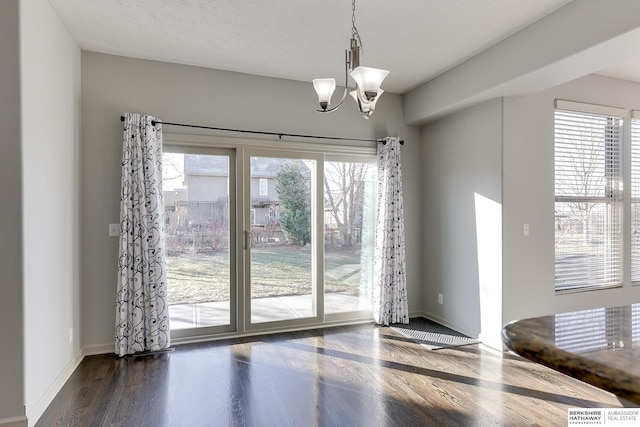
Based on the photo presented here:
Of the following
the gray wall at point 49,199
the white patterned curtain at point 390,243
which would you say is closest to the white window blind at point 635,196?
the white patterned curtain at point 390,243

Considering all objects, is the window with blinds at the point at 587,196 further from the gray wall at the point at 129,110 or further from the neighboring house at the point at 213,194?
the neighboring house at the point at 213,194

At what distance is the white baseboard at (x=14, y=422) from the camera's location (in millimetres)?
2088

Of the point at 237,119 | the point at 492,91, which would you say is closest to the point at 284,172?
the point at 237,119

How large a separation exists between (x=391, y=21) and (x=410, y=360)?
289cm

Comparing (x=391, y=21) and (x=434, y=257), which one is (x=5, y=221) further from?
(x=434, y=257)

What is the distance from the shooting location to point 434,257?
4367 millimetres

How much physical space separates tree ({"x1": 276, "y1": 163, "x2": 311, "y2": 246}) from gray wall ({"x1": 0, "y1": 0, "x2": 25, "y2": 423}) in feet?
7.59

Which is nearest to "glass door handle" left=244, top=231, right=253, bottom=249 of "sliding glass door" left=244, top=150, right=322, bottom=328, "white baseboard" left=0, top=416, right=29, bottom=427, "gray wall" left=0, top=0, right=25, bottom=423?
"sliding glass door" left=244, top=150, right=322, bottom=328

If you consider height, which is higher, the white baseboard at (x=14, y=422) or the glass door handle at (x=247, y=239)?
the glass door handle at (x=247, y=239)

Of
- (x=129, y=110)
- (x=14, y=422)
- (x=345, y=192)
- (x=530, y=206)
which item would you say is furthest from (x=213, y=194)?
(x=530, y=206)

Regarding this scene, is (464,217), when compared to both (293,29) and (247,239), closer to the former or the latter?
(247,239)

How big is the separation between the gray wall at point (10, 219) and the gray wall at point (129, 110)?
1167mm

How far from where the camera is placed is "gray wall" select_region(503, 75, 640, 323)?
340 centimetres

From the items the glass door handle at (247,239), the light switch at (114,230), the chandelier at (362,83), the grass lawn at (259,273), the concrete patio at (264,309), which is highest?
the chandelier at (362,83)
